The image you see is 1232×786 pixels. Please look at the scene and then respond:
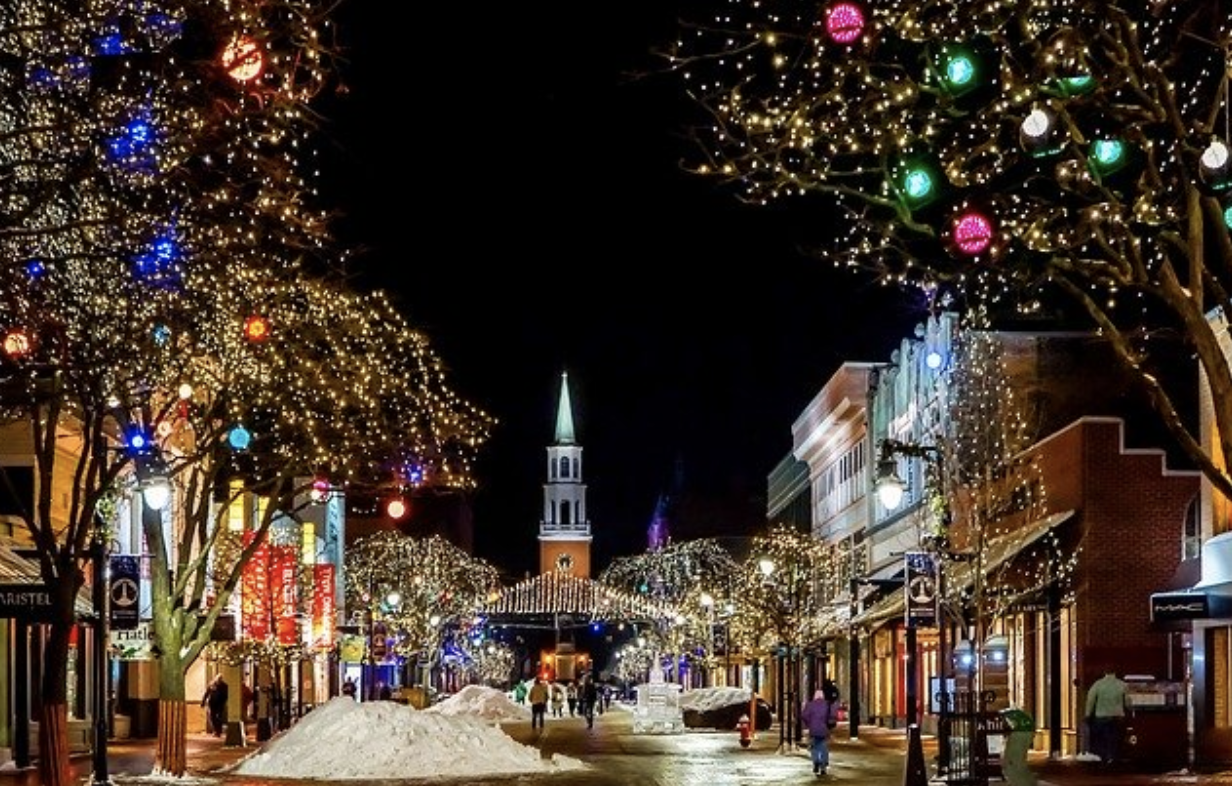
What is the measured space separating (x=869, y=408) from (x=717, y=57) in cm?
6053

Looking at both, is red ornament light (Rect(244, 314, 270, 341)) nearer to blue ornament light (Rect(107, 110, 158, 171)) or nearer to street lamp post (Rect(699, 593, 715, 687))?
blue ornament light (Rect(107, 110, 158, 171))

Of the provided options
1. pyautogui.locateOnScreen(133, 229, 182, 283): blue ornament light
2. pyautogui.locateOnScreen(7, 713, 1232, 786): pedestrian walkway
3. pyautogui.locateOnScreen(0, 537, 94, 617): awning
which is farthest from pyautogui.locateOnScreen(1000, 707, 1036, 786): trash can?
pyautogui.locateOnScreen(0, 537, 94, 617): awning

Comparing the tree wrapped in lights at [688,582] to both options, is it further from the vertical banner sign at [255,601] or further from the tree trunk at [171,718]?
the tree trunk at [171,718]

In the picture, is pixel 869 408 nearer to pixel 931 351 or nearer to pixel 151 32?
pixel 931 351

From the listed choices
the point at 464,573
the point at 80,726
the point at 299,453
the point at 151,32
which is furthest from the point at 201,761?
the point at 464,573

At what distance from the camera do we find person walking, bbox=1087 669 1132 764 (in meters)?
39.7

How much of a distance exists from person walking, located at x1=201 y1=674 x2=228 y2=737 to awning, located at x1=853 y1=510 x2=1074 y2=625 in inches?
684

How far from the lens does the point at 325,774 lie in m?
39.2

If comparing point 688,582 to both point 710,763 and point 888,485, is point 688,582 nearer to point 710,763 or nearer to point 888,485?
point 710,763

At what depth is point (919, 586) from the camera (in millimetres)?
32812

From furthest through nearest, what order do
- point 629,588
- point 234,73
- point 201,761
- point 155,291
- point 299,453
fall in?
point 629,588 < point 201,761 < point 299,453 < point 155,291 < point 234,73

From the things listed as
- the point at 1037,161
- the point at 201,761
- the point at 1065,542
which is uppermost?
the point at 1037,161

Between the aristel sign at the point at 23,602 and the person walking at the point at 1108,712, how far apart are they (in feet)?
60.5

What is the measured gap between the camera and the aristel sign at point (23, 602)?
116 ft
